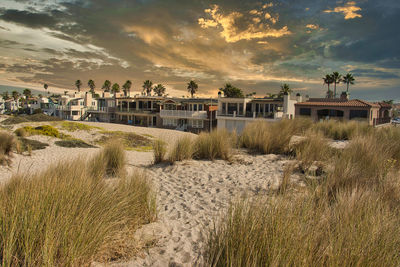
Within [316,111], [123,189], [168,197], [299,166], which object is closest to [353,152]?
[299,166]

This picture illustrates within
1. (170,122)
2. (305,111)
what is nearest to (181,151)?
(305,111)

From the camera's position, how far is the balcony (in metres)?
40.2

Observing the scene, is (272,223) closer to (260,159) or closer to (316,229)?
(316,229)

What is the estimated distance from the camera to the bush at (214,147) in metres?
10.1

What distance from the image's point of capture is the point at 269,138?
36.1 ft

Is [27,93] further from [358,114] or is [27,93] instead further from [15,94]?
[358,114]

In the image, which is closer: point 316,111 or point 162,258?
point 162,258

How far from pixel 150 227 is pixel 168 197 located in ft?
6.63

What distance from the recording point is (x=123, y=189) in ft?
15.0

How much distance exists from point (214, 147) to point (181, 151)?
1.51m

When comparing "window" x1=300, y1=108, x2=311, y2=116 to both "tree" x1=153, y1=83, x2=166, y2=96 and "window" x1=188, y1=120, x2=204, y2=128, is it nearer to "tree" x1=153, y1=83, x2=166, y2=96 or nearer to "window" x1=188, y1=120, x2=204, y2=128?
"window" x1=188, y1=120, x2=204, y2=128

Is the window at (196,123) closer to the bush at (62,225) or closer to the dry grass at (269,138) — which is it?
the dry grass at (269,138)

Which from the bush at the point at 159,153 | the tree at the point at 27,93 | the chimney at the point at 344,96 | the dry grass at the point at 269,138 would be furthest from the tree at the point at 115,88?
the bush at the point at 159,153

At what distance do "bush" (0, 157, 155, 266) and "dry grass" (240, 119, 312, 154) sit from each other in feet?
26.9
